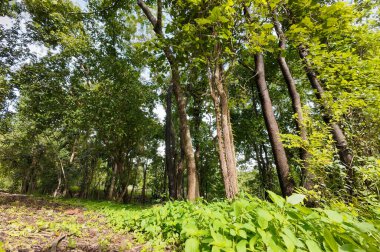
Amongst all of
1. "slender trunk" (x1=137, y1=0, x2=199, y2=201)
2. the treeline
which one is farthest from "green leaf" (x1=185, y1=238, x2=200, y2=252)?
"slender trunk" (x1=137, y1=0, x2=199, y2=201)

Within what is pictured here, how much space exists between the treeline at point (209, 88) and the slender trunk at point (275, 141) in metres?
0.03

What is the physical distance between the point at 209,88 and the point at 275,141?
2.50m

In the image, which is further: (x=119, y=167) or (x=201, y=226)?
(x=119, y=167)

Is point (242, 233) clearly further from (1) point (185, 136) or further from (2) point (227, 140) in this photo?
(1) point (185, 136)

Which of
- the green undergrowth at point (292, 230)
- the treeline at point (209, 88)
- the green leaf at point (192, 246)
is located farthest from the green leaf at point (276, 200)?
the treeline at point (209, 88)

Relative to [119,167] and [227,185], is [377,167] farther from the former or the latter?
[119,167]

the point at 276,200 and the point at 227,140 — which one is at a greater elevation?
the point at 227,140

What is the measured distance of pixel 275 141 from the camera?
6.19 m

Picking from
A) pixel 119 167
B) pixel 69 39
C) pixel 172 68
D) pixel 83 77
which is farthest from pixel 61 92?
pixel 172 68

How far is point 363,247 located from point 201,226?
1.75m

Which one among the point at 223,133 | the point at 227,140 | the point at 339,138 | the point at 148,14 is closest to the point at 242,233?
the point at 227,140

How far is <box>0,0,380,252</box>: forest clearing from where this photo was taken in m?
2.01

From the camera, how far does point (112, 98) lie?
15117 millimetres

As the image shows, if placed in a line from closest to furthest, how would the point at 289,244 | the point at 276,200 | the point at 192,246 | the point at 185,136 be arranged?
1. the point at 289,244
2. the point at 276,200
3. the point at 192,246
4. the point at 185,136
